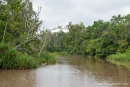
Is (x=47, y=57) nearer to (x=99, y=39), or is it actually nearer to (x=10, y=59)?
(x=10, y=59)

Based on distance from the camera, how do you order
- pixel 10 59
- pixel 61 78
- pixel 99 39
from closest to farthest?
pixel 61 78
pixel 10 59
pixel 99 39

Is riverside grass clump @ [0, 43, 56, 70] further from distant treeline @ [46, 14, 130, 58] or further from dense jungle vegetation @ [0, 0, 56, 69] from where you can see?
distant treeline @ [46, 14, 130, 58]

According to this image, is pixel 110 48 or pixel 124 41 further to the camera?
pixel 110 48

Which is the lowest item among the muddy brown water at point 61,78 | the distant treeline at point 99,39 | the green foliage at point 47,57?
the muddy brown water at point 61,78

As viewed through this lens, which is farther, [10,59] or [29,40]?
[29,40]

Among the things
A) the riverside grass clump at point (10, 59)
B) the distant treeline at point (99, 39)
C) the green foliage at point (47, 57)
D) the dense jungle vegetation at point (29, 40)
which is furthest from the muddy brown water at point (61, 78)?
the distant treeline at point (99, 39)

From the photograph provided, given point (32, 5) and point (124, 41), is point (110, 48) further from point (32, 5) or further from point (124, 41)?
point (32, 5)

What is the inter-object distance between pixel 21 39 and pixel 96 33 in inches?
1725

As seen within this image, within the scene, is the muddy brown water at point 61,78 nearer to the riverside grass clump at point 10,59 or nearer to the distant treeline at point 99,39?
the riverside grass clump at point 10,59

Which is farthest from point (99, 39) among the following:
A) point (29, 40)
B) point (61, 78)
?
point (61, 78)

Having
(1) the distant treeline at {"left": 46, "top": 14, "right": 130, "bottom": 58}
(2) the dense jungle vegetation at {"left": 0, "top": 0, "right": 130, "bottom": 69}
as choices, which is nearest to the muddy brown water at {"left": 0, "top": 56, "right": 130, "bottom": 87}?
(2) the dense jungle vegetation at {"left": 0, "top": 0, "right": 130, "bottom": 69}

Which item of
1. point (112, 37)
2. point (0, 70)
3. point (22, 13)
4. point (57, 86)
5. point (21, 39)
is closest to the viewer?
point (57, 86)

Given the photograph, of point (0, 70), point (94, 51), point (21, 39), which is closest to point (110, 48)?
point (94, 51)

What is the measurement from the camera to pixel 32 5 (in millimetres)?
34438
